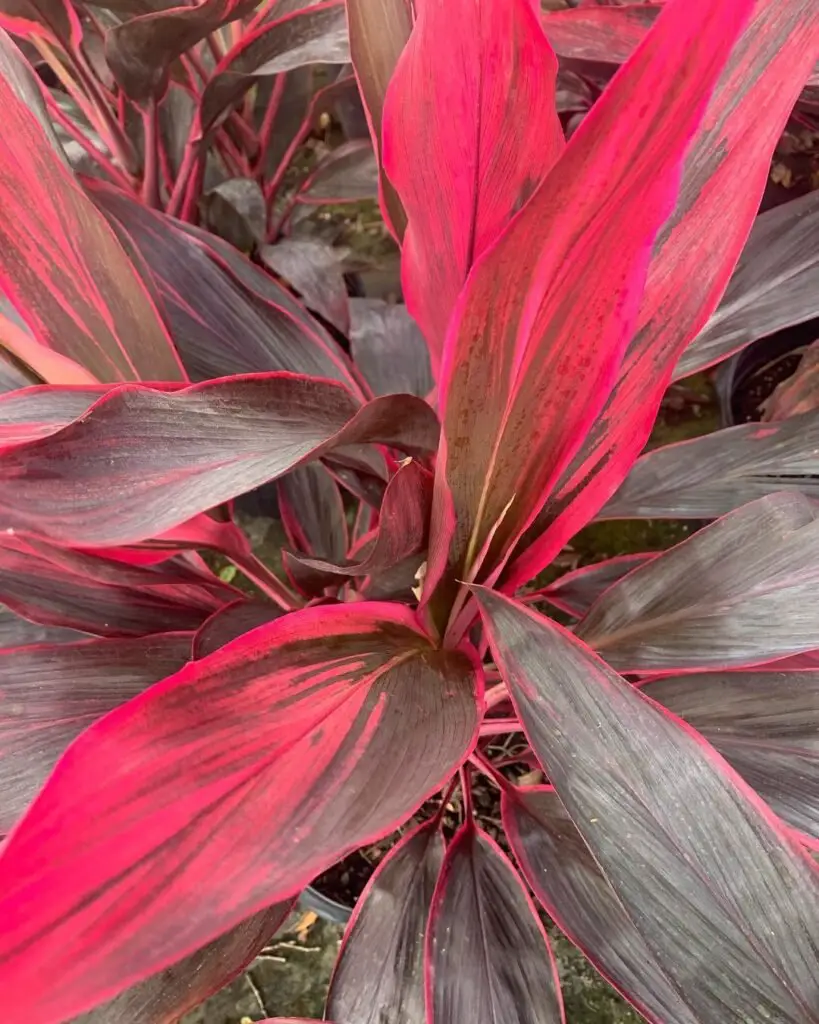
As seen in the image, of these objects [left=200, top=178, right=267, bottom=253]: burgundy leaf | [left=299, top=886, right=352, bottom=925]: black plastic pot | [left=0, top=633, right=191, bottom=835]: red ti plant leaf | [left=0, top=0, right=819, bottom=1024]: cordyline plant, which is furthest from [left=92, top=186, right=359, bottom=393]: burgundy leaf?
[left=299, top=886, right=352, bottom=925]: black plastic pot

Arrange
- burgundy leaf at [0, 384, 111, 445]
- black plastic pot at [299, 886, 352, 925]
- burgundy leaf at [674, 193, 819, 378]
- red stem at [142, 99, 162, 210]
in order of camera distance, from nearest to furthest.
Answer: burgundy leaf at [0, 384, 111, 445]
burgundy leaf at [674, 193, 819, 378]
black plastic pot at [299, 886, 352, 925]
red stem at [142, 99, 162, 210]

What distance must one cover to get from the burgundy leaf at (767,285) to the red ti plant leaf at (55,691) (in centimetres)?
44

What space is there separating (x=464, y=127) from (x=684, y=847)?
1.05ft

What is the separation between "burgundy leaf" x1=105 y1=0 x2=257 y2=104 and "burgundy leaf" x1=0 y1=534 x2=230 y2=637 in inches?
16.5

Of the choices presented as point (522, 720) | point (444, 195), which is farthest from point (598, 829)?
point (444, 195)

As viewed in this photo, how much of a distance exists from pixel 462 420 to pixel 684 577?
21 centimetres

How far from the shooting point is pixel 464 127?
13.4 inches

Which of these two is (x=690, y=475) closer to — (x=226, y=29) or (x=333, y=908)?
(x=333, y=908)

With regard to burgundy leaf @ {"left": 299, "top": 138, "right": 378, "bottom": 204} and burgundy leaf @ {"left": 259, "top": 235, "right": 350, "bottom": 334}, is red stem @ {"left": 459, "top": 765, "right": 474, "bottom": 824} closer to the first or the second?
Result: burgundy leaf @ {"left": 259, "top": 235, "right": 350, "bottom": 334}

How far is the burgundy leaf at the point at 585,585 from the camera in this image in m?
0.63

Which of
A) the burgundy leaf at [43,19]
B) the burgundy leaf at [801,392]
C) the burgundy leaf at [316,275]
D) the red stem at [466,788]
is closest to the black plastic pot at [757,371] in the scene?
the burgundy leaf at [801,392]

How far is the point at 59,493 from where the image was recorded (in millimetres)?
298

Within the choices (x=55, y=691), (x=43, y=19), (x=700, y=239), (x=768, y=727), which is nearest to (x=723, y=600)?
(x=768, y=727)

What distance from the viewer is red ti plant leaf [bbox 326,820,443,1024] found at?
542 mm
